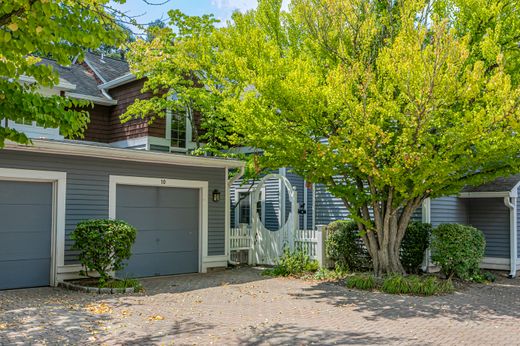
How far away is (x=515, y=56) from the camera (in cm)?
1057

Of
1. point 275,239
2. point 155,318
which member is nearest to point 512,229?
point 275,239

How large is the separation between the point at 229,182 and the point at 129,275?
3.77 m

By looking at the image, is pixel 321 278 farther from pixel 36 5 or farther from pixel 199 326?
pixel 36 5

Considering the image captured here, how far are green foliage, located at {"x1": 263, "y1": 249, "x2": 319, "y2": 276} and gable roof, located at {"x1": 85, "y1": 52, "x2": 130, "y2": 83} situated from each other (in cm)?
999

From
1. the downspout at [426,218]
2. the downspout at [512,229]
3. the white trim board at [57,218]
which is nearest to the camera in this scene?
the white trim board at [57,218]

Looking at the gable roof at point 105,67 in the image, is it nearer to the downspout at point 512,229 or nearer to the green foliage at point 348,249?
the green foliage at point 348,249

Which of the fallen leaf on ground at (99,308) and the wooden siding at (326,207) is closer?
the fallen leaf on ground at (99,308)

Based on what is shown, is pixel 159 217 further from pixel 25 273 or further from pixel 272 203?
pixel 272 203

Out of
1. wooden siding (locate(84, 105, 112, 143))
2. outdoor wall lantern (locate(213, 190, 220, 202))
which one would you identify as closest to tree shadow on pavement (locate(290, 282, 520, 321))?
outdoor wall lantern (locate(213, 190, 220, 202))

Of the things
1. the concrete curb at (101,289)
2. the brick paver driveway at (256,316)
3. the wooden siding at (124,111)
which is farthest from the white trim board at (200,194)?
the wooden siding at (124,111)

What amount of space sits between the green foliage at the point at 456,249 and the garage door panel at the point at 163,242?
5.98 metres

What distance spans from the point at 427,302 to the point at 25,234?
7918 mm

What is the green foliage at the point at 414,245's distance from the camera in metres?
12.6

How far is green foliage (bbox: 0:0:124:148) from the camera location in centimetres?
496
